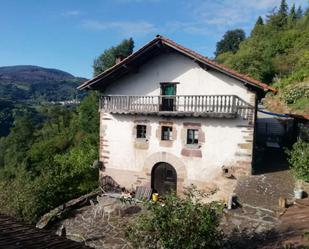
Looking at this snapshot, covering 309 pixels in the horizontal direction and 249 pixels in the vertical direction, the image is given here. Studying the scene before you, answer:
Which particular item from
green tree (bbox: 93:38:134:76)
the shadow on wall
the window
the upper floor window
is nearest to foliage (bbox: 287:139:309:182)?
the shadow on wall

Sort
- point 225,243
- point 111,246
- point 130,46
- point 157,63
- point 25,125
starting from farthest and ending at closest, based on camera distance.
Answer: point 25,125 < point 130,46 < point 157,63 < point 111,246 < point 225,243

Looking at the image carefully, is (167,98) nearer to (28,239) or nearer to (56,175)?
(56,175)

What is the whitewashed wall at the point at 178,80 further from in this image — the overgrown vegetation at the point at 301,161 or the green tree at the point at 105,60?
the green tree at the point at 105,60

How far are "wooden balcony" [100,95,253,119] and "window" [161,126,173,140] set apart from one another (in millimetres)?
989

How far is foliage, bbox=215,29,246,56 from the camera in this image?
81.3 m

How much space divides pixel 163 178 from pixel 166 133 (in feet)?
8.67

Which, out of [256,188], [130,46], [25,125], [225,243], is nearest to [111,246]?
[225,243]

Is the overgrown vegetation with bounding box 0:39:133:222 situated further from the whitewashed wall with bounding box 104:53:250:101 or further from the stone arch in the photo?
the whitewashed wall with bounding box 104:53:250:101

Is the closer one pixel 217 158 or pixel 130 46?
pixel 217 158

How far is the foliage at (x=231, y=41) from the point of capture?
267ft

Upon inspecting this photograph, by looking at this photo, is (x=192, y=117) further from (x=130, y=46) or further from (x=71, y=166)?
(x=130, y=46)

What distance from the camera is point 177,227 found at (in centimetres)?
909

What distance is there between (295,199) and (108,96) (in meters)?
11.4

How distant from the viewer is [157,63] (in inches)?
734
